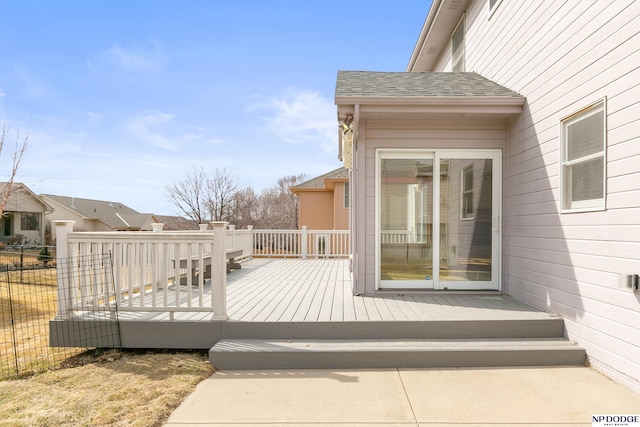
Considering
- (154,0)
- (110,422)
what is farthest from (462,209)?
(154,0)

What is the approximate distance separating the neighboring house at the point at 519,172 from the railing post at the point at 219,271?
1937mm

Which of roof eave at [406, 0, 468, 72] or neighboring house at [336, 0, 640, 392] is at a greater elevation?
roof eave at [406, 0, 468, 72]

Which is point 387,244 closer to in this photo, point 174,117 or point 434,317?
point 434,317

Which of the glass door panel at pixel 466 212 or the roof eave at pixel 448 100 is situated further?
the glass door panel at pixel 466 212

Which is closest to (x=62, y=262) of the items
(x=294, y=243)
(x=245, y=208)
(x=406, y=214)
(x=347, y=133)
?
(x=347, y=133)

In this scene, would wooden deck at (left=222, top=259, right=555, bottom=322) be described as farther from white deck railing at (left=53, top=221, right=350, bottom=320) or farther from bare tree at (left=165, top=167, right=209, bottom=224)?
bare tree at (left=165, top=167, right=209, bottom=224)

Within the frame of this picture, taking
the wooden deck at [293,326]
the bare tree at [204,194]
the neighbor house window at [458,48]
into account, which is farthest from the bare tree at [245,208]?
the wooden deck at [293,326]

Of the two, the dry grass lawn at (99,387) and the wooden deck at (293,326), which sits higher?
the wooden deck at (293,326)

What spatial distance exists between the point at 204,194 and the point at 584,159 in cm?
2306

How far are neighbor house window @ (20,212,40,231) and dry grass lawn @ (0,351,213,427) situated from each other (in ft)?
87.5

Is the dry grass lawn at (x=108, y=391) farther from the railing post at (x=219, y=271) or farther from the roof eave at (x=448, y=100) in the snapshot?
the roof eave at (x=448, y=100)

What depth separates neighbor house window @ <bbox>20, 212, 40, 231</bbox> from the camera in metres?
23.6

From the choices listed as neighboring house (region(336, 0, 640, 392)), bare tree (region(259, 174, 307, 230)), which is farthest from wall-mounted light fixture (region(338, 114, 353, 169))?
bare tree (region(259, 174, 307, 230))

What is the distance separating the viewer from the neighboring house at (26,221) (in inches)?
882
